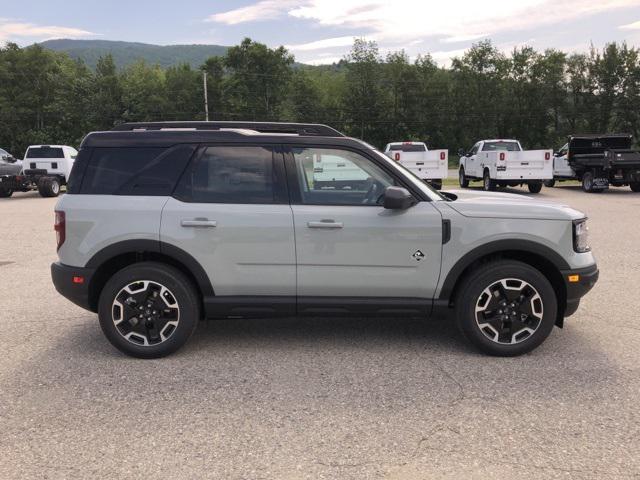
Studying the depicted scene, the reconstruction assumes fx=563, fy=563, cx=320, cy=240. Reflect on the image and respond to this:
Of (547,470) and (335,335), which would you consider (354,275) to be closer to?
(335,335)

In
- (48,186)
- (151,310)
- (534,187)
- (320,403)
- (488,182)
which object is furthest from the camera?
(48,186)

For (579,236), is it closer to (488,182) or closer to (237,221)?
(237,221)

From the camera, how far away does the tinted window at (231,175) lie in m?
4.40

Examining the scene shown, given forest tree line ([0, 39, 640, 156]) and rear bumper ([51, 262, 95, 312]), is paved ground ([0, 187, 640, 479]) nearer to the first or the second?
rear bumper ([51, 262, 95, 312])

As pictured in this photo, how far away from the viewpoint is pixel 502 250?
4328mm

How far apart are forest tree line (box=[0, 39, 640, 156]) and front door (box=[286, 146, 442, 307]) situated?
65.4 m

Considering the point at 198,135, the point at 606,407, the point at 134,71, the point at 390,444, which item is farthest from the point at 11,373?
the point at 134,71

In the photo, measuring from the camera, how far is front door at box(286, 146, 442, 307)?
4270mm

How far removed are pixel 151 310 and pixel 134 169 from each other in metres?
1.12

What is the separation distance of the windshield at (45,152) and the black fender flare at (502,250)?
68.5 feet

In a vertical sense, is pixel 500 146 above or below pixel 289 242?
above

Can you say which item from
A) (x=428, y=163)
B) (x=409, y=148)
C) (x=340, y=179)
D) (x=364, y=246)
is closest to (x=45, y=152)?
(x=409, y=148)

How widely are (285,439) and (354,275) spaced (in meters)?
1.51

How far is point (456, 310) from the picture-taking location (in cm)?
438
